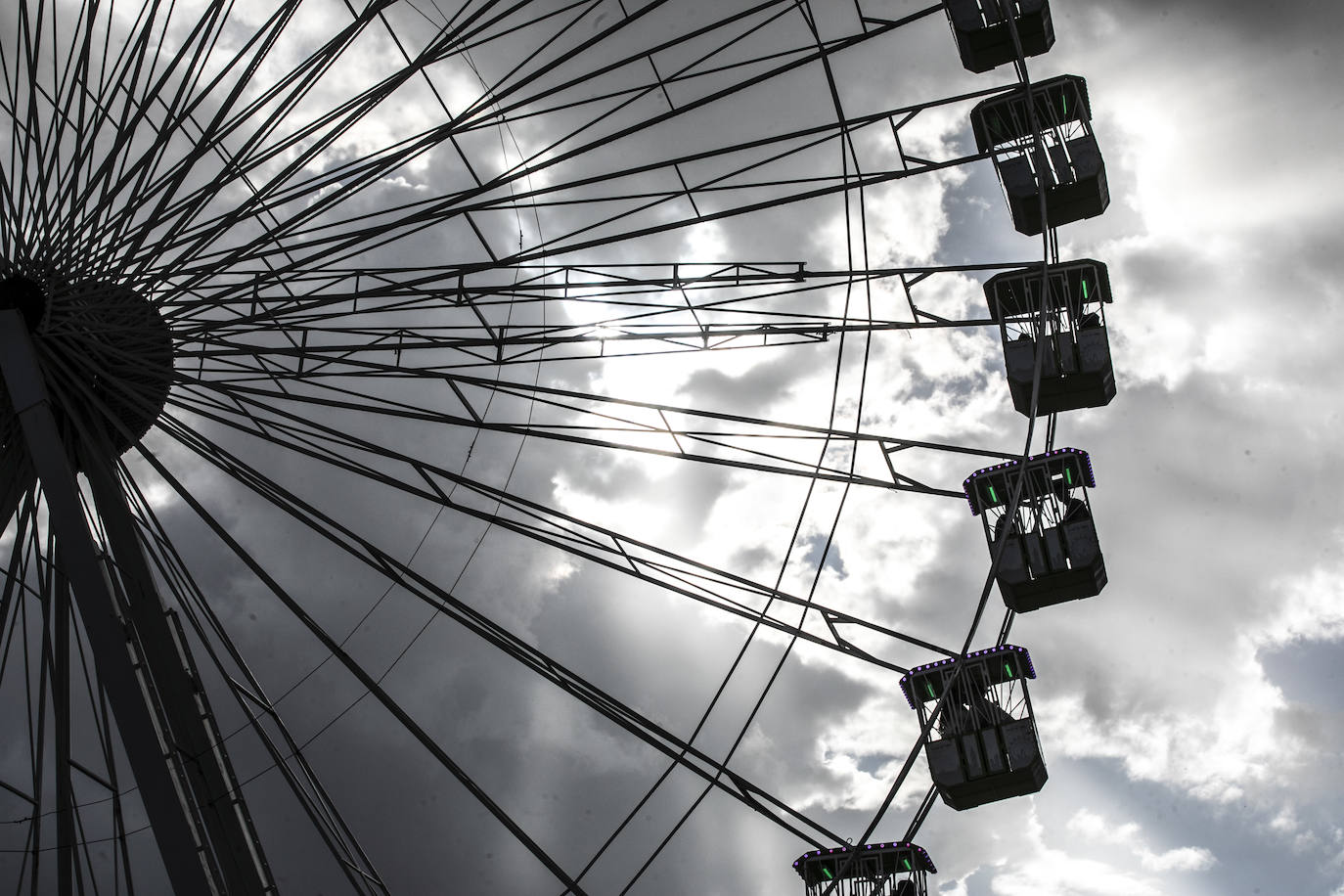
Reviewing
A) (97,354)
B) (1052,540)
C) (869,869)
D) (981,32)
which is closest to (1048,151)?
(981,32)

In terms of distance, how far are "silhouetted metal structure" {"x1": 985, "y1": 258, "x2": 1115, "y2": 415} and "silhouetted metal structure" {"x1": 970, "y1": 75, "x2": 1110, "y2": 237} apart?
2.37 feet

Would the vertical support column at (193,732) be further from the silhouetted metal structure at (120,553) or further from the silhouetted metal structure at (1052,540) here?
the silhouetted metal structure at (1052,540)

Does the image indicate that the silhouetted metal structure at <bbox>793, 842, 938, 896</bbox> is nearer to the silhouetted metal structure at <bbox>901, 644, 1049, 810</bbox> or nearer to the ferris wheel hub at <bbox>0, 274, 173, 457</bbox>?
the silhouetted metal structure at <bbox>901, 644, 1049, 810</bbox>

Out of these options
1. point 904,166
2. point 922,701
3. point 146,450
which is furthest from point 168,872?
point 904,166

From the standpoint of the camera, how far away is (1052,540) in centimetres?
1480

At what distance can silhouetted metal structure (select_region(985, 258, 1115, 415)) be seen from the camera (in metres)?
14.9

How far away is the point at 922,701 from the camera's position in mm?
14203

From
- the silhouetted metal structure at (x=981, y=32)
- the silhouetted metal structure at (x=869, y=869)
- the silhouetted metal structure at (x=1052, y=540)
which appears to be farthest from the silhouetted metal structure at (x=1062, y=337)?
the silhouetted metal structure at (x=869, y=869)

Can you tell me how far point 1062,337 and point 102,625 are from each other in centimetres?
1038

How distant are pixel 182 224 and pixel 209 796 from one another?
5338 mm

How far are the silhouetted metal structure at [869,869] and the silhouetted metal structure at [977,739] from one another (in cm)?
73

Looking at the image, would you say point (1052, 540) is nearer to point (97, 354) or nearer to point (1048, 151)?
point (1048, 151)

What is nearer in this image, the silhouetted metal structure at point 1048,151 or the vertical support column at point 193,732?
the vertical support column at point 193,732

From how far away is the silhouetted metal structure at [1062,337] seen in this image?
14.9 meters
